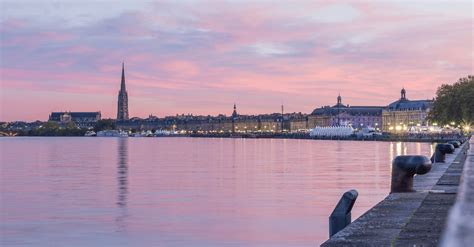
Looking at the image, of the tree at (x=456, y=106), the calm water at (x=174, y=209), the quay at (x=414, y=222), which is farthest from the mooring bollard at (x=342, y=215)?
the tree at (x=456, y=106)

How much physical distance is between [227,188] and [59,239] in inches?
727

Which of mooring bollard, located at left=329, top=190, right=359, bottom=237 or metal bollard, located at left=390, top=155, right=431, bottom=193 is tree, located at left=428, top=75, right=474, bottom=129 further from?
mooring bollard, located at left=329, top=190, right=359, bottom=237

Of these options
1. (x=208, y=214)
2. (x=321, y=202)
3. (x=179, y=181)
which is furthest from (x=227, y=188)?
(x=208, y=214)

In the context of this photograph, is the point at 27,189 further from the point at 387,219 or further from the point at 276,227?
the point at 387,219

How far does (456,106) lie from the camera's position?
125 meters

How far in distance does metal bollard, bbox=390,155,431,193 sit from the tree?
103 meters

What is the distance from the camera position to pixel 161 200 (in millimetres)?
31172

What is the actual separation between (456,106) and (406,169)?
109815 mm

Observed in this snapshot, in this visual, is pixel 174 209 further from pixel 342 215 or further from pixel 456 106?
pixel 456 106

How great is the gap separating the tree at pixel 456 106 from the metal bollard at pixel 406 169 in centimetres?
10278

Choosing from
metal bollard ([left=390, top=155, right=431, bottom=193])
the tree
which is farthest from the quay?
the tree

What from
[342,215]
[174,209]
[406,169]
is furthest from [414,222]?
[174,209]

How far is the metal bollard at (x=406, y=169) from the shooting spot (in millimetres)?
19562

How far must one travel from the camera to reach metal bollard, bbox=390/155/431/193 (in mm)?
19562
